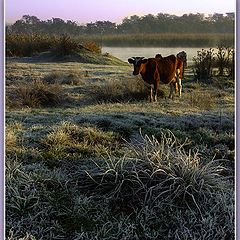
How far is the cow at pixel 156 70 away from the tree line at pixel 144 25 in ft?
0.39

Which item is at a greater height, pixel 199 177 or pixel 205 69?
pixel 205 69

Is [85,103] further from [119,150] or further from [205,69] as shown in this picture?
[205,69]

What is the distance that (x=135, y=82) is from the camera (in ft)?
7.49

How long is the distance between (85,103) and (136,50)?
31cm

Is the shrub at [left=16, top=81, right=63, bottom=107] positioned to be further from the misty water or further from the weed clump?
the misty water

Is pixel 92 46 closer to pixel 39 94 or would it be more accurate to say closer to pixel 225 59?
pixel 39 94

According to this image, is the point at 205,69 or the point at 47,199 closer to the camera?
the point at 47,199

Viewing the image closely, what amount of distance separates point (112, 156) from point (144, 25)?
554 millimetres

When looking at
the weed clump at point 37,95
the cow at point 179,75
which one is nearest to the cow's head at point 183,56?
the cow at point 179,75

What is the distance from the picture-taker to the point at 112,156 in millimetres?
2242

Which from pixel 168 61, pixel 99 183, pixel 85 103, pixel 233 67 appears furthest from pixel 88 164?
pixel 233 67

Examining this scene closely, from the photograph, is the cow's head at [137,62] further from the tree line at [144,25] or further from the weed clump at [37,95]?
the weed clump at [37,95]

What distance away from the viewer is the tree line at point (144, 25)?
7.25 ft

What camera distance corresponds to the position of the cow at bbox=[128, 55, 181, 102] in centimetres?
225
